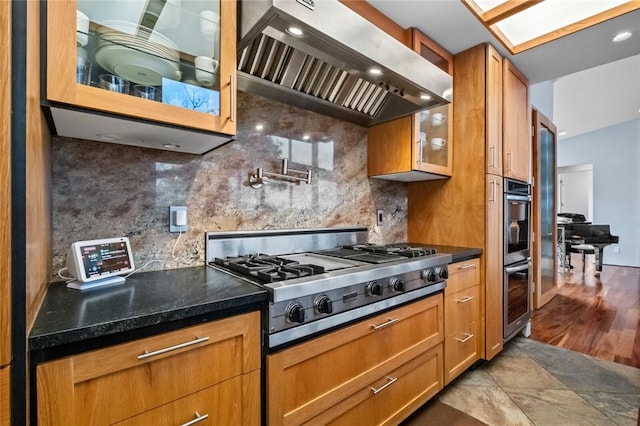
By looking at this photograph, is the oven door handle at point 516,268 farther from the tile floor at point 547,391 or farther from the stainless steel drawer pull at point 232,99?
the stainless steel drawer pull at point 232,99

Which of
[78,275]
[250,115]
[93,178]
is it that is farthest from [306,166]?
[78,275]

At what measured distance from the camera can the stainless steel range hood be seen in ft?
3.76

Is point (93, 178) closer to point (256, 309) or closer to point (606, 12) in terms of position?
point (256, 309)

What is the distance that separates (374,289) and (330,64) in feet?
3.53

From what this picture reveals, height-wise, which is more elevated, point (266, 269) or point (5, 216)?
point (5, 216)

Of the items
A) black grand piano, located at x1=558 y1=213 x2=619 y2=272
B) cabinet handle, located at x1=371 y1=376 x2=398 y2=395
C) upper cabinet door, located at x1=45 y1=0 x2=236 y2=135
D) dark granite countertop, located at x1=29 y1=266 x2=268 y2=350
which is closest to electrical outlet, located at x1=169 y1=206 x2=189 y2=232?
dark granite countertop, located at x1=29 y1=266 x2=268 y2=350

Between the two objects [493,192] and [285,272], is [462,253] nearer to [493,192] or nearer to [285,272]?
[493,192]

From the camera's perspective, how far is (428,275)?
163 centimetres

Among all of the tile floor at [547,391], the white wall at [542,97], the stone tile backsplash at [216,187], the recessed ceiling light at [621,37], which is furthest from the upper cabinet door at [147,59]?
the white wall at [542,97]

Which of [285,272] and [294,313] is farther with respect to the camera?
Answer: [285,272]

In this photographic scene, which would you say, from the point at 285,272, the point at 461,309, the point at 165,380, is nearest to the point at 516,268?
the point at 461,309

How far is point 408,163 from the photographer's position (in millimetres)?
2004

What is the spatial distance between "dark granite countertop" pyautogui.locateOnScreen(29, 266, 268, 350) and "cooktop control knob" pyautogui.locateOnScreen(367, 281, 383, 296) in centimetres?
50

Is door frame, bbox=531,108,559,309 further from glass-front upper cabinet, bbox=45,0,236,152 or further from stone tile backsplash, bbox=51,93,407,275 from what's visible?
glass-front upper cabinet, bbox=45,0,236,152
